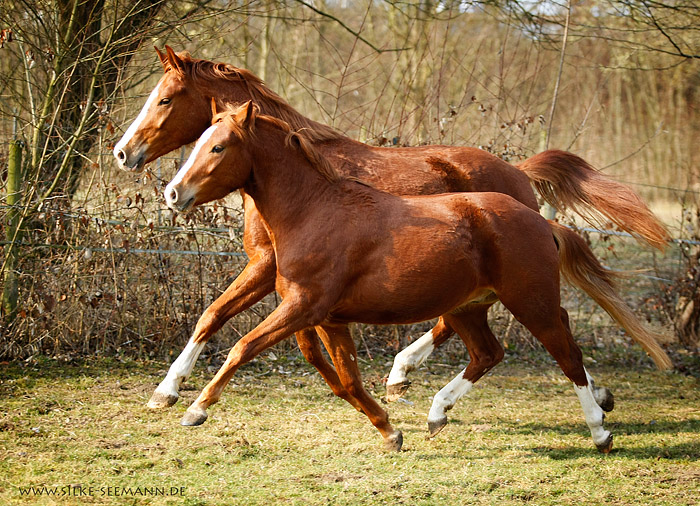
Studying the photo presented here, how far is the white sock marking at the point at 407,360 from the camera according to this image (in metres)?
5.30

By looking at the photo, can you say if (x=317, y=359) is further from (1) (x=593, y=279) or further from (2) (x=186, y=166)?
(1) (x=593, y=279)

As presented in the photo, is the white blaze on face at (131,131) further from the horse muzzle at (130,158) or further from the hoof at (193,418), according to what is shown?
the hoof at (193,418)

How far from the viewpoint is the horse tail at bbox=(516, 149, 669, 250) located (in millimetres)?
5227

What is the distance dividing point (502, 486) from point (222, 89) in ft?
9.35

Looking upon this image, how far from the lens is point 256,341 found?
3.86 m

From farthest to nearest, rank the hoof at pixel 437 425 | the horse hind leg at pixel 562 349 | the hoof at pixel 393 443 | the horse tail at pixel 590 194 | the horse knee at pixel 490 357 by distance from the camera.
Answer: the horse tail at pixel 590 194 → the horse knee at pixel 490 357 → the hoof at pixel 437 425 → the hoof at pixel 393 443 → the horse hind leg at pixel 562 349

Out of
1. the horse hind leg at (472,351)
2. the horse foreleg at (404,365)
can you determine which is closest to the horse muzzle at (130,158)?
the horse foreleg at (404,365)

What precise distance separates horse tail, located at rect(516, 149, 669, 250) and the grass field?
1443mm

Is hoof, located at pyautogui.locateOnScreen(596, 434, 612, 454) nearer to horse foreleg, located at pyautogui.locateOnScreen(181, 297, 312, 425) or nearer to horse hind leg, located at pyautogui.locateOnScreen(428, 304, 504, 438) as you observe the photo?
horse hind leg, located at pyautogui.locateOnScreen(428, 304, 504, 438)

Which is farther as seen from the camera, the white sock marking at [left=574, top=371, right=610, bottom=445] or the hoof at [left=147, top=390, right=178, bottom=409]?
the white sock marking at [left=574, top=371, right=610, bottom=445]

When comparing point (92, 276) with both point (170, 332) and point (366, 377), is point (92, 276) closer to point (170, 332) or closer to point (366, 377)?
point (170, 332)

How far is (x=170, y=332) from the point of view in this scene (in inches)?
273

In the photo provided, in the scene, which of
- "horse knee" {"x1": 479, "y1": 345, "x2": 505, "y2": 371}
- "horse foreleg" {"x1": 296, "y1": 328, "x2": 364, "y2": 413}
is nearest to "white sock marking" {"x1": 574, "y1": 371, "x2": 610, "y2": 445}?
"horse knee" {"x1": 479, "y1": 345, "x2": 505, "y2": 371}

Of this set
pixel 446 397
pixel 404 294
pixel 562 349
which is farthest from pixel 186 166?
pixel 562 349
